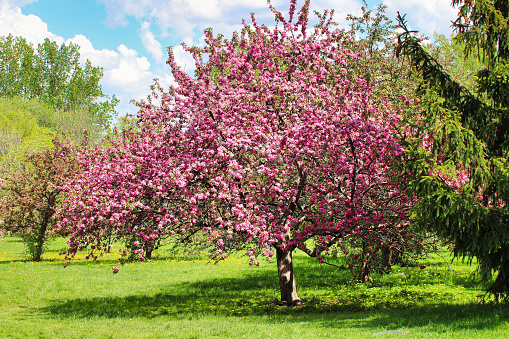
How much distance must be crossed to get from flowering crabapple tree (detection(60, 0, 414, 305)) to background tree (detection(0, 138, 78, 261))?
14535 millimetres

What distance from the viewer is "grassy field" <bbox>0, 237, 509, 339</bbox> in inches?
378

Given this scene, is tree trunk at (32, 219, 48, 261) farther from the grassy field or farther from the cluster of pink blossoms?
the cluster of pink blossoms

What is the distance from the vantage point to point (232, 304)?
1535cm

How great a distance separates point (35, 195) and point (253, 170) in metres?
19.7

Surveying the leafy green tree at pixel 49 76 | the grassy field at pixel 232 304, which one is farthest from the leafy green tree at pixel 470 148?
the leafy green tree at pixel 49 76

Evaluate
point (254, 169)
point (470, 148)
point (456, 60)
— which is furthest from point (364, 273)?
point (456, 60)

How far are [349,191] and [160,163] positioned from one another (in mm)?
5255

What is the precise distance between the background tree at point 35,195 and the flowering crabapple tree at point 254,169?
47.7ft

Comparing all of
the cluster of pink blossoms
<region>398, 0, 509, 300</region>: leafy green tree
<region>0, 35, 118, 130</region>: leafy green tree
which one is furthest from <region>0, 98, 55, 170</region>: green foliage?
<region>398, 0, 509, 300</region>: leafy green tree

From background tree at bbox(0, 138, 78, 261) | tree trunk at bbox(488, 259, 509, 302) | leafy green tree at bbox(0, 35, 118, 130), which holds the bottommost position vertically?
tree trunk at bbox(488, 259, 509, 302)

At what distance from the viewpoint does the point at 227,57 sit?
46.0ft

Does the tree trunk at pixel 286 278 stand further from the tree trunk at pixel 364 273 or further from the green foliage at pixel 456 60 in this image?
the green foliage at pixel 456 60

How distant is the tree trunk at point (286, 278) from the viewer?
13781 mm

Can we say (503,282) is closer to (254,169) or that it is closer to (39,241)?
(254,169)
